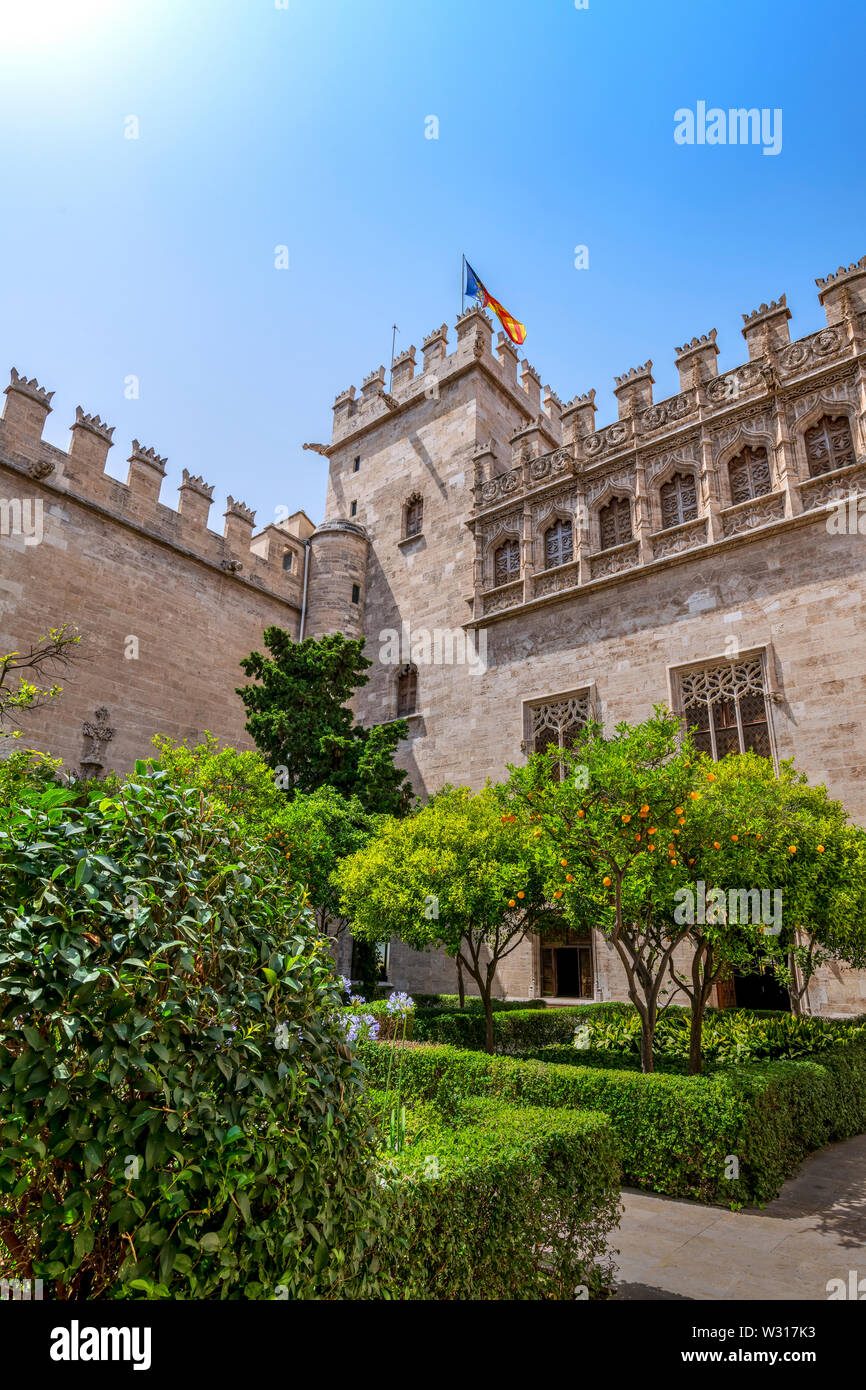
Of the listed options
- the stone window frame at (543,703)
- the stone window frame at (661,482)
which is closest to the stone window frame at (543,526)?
the stone window frame at (661,482)

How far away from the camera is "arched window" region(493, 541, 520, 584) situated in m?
19.7

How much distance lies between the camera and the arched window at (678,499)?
16.3m

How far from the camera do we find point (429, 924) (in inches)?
397

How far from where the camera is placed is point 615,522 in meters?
17.7

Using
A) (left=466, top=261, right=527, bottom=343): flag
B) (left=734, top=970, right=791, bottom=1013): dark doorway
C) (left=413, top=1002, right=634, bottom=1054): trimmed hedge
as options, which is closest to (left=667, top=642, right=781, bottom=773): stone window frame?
(left=734, top=970, right=791, bottom=1013): dark doorway

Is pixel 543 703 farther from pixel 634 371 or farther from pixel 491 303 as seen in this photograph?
pixel 491 303

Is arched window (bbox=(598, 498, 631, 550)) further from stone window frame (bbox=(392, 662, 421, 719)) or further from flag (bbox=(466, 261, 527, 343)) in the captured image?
flag (bbox=(466, 261, 527, 343))

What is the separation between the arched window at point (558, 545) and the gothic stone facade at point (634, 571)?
0.19ft

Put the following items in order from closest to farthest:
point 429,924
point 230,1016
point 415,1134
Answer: point 230,1016
point 415,1134
point 429,924

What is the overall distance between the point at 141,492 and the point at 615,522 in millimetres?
12731

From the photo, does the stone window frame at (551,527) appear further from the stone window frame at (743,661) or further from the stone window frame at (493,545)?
the stone window frame at (743,661)

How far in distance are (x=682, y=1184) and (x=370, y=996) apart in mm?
11498
